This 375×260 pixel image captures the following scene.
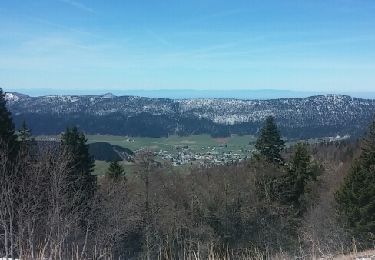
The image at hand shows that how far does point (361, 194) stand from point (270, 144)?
11.0 m

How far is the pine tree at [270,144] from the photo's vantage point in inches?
1419

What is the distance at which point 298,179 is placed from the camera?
111 ft

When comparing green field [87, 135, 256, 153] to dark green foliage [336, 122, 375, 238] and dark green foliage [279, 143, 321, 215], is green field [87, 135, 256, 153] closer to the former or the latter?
dark green foliage [279, 143, 321, 215]

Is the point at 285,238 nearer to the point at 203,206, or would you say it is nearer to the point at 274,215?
the point at 274,215

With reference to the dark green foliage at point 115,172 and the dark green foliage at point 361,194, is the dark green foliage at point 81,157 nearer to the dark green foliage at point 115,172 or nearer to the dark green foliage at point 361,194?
the dark green foliage at point 115,172

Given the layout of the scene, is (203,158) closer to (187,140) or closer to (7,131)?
(187,140)

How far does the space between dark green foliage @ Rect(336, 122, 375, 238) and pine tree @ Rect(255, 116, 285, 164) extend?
8839 mm

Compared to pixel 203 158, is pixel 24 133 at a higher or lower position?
higher

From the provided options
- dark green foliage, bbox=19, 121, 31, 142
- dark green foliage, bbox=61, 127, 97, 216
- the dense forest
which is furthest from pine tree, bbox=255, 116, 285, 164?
dark green foliage, bbox=19, 121, 31, 142

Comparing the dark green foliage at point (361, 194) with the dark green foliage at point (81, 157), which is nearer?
the dark green foliage at point (361, 194)

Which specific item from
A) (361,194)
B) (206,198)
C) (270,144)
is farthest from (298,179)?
(361,194)

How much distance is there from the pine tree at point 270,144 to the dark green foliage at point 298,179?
185 cm

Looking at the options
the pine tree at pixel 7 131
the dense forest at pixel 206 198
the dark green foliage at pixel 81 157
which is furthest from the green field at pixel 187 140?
the pine tree at pixel 7 131

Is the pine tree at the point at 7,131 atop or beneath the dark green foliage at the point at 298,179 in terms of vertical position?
atop
